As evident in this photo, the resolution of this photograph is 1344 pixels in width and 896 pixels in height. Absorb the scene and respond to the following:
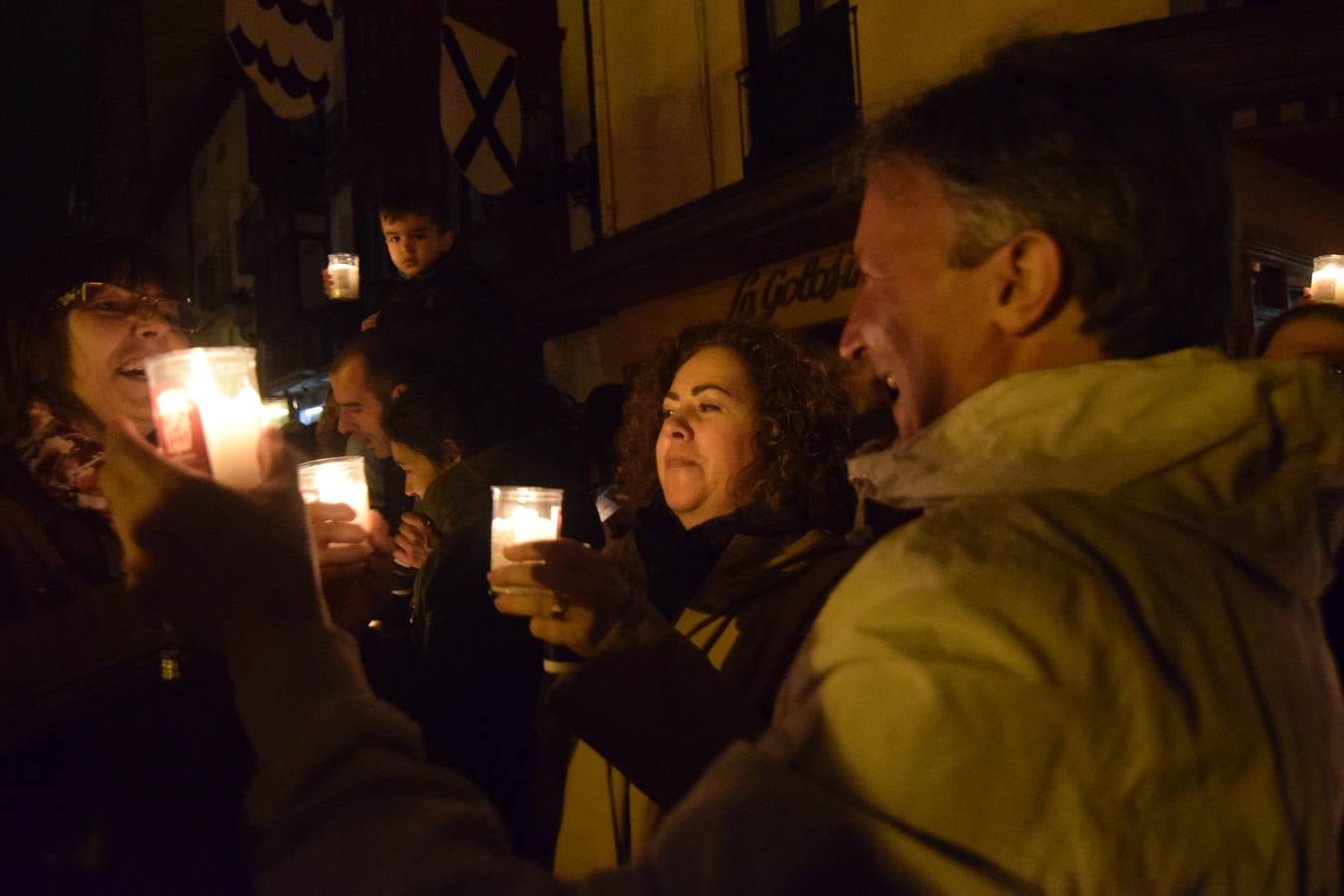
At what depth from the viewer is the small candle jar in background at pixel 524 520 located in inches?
88.9

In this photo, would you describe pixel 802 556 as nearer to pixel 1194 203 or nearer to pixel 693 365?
pixel 693 365

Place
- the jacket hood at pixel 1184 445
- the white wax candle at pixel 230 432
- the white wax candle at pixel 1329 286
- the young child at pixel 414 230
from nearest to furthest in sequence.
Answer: the jacket hood at pixel 1184 445, the white wax candle at pixel 230 432, the young child at pixel 414 230, the white wax candle at pixel 1329 286

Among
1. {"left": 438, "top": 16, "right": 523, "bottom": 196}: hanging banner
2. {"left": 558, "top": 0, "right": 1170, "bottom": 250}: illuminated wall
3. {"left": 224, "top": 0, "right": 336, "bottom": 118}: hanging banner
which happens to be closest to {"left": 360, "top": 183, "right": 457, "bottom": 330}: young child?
{"left": 224, "top": 0, "right": 336, "bottom": 118}: hanging banner

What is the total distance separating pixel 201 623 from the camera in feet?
3.72

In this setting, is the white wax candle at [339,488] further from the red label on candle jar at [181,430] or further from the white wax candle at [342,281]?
the white wax candle at [342,281]

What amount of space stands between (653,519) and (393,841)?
204cm

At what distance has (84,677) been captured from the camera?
1690mm

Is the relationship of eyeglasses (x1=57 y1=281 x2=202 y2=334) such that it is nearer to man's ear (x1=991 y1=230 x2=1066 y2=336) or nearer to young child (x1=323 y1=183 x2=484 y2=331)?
man's ear (x1=991 y1=230 x2=1066 y2=336)

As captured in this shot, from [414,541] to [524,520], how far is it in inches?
56.9

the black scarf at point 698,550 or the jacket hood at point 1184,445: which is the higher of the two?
the jacket hood at point 1184,445

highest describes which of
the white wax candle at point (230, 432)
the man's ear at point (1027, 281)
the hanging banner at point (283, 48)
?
the hanging banner at point (283, 48)

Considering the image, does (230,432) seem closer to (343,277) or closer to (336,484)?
(336,484)

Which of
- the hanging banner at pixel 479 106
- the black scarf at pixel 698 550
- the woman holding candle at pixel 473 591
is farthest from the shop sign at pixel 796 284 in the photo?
the black scarf at pixel 698 550

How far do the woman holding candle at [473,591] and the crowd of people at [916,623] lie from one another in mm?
755
